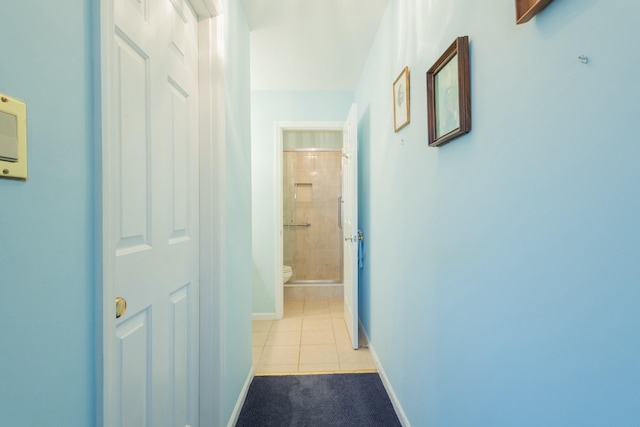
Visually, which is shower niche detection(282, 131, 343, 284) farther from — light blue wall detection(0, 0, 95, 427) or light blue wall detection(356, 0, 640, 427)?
light blue wall detection(0, 0, 95, 427)

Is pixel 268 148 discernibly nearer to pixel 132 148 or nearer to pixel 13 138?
pixel 132 148

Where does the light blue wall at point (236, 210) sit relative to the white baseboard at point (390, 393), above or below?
above

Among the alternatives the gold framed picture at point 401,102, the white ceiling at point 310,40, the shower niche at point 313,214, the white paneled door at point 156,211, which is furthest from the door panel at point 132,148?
the shower niche at point 313,214

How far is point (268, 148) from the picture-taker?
328cm

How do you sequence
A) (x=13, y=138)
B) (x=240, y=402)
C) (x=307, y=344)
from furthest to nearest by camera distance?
Answer: (x=307, y=344) → (x=240, y=402) → (x=13, y=138)

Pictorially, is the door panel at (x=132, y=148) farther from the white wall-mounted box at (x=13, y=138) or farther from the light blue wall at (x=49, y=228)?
the white wall-mounted box at (x=13, y=138)

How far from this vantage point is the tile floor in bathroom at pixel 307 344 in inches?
89.1

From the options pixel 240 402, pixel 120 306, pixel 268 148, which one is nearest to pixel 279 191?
pixel 268 148

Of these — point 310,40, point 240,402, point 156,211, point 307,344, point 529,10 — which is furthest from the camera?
point 307,344

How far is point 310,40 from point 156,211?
74.7 inches

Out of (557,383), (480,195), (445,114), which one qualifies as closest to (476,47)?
(445,114)

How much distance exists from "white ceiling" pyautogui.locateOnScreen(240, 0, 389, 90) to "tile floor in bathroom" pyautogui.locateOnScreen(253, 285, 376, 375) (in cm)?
→ 244

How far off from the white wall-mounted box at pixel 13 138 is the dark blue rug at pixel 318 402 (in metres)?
1.72

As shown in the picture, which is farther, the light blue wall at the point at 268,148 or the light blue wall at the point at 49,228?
the light blue wall at the point at 268,148
